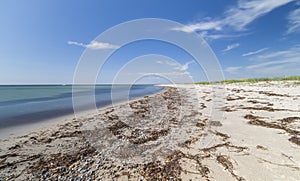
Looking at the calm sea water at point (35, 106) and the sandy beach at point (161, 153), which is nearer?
the sandy beach at point (161, 153)

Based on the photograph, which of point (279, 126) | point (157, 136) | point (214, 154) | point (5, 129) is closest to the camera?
point (214, 154)

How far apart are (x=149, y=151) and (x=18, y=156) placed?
13.2 ft

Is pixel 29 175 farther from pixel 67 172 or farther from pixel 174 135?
pixel 174 135

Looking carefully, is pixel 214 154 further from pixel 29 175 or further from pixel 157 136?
pixel 29 175

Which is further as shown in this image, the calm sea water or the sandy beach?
the calm sea water

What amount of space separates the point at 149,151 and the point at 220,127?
146 inches

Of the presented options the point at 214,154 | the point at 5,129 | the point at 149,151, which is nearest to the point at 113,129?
the point at 149,151

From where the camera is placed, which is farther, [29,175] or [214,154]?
[214,154]

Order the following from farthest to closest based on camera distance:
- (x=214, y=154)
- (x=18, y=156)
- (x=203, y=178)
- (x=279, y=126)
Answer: (x=279, y=126), (x=18, y=156), (x=214, y=154), (x=203, y=178)

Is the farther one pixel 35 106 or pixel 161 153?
pixel 35 106

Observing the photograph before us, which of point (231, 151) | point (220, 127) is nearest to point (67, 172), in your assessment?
point (231, 151)

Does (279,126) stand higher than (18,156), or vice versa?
(279,126)

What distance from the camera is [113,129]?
6.61 meters

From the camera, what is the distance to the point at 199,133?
18.6ft
